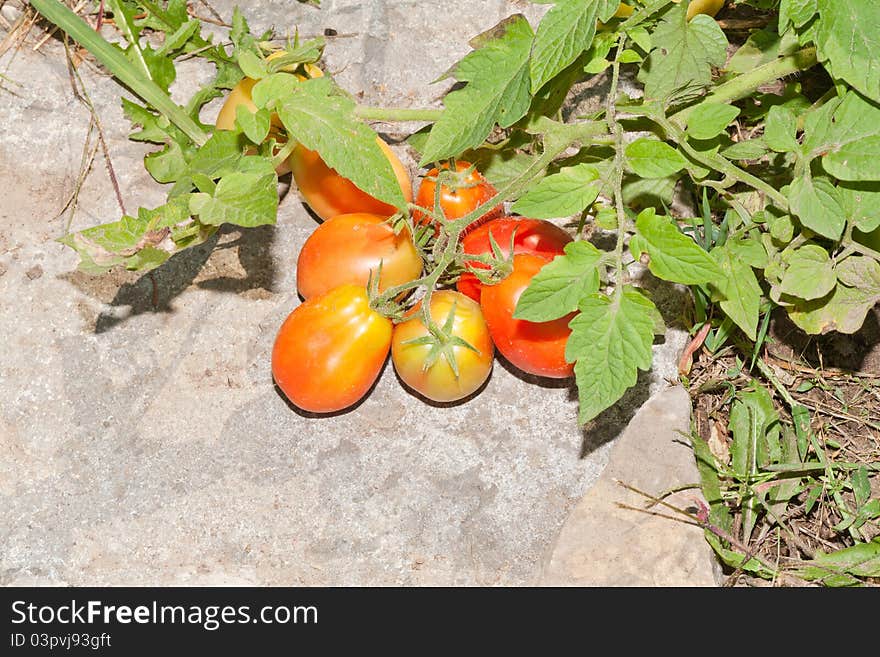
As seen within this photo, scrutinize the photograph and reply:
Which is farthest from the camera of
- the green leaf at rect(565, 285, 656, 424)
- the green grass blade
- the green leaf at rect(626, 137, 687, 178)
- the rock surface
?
the green grass blade

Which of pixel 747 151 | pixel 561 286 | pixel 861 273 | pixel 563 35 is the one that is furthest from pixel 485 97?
pixel 861 273

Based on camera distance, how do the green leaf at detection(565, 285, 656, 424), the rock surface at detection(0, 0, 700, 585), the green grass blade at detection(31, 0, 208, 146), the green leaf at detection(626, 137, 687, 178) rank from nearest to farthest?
the green leaf at detection(565, 285, 656, 424)
the green leaf at detection(626, 137, 687, 178)
the rock surface at detection(0, 0, 700, 585)
the green grass blade at detection(31, 0, 208, 146)

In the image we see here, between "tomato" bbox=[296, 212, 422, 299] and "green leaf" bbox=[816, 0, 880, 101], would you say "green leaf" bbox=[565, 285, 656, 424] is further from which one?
"green leaf" bbox=[816, 0, 880, 101]

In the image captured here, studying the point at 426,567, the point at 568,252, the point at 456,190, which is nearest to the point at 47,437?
the point at 426,567

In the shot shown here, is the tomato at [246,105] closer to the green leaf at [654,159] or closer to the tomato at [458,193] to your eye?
the tomato at [458,193]

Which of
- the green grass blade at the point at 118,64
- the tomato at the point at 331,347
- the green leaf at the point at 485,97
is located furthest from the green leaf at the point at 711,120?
the green grass blade at the point at 118,64

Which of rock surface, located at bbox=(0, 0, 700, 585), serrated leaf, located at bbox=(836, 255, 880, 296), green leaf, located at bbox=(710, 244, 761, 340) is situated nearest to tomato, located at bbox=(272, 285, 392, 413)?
rock surface, located at bbox=(0, 0, 700, 585)

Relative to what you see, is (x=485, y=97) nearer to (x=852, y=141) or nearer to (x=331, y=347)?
(x=331, y=347)
